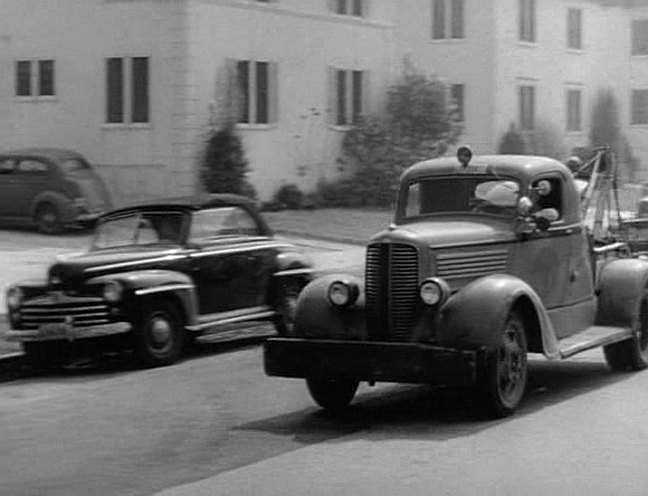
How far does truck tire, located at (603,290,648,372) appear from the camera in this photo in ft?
44.7

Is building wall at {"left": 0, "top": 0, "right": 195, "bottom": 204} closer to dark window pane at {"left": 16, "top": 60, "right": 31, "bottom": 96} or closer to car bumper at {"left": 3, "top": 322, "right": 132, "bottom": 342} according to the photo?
dark window pane at {"left": 16, "top": 60, "right": 31, "bottom": 96}

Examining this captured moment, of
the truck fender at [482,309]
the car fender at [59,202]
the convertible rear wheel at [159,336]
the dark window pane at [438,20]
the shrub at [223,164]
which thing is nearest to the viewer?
the truck fender at [482,309]

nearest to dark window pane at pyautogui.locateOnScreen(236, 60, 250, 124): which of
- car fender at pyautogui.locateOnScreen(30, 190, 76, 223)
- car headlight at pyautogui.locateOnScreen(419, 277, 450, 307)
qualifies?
car fender at pyautogui.locateOnScreen(30, 190, 76, 223)

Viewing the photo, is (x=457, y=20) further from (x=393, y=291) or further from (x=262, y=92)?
(x=393, y=291)

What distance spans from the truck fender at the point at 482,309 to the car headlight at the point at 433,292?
78mm

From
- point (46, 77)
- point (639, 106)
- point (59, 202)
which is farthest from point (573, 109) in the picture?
point (59, 202)

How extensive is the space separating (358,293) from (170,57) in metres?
20.1

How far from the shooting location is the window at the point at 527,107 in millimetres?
45000

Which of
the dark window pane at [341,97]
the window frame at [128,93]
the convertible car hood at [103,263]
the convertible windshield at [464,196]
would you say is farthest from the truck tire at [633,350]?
the dark window pane at [341,97]

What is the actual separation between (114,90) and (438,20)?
14.3m

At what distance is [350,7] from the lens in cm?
3697

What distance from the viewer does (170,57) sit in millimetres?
31000

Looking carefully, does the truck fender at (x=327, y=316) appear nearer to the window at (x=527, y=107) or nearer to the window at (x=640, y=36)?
the window at (x=527, y=107)

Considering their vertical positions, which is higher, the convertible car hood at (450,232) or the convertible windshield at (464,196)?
the convertible windshield at (464,196)
